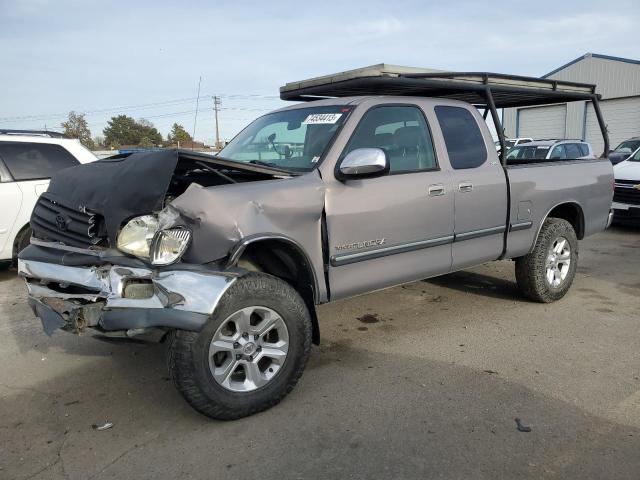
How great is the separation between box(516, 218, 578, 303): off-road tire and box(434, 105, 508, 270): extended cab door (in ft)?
1.86

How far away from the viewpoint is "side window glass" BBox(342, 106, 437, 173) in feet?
12.6

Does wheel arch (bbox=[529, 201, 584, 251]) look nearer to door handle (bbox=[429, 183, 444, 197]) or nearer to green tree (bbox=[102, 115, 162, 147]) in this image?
door handle (bbox=[429, 183, 444, 197])

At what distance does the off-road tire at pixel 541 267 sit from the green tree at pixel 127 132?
44.0m

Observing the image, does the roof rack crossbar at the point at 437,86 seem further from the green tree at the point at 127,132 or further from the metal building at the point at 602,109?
the green tree at the point at 127,132

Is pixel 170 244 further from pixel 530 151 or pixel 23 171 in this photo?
pixel 530 151

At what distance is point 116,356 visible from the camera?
4047 mm

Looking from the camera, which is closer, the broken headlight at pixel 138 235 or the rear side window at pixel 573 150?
the broken headlight at pixel 138 235

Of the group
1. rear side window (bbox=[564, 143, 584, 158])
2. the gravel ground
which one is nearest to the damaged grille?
the gravel ground

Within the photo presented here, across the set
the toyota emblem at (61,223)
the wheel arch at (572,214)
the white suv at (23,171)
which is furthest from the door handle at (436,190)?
the white suv at (23,171)

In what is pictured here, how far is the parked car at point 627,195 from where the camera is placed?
948cm

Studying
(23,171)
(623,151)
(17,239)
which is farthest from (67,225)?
(623,151)

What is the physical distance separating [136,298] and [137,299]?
0.06 ft

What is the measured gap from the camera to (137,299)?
110 inches

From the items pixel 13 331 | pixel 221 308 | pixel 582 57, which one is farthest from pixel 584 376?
pixel 582 57
